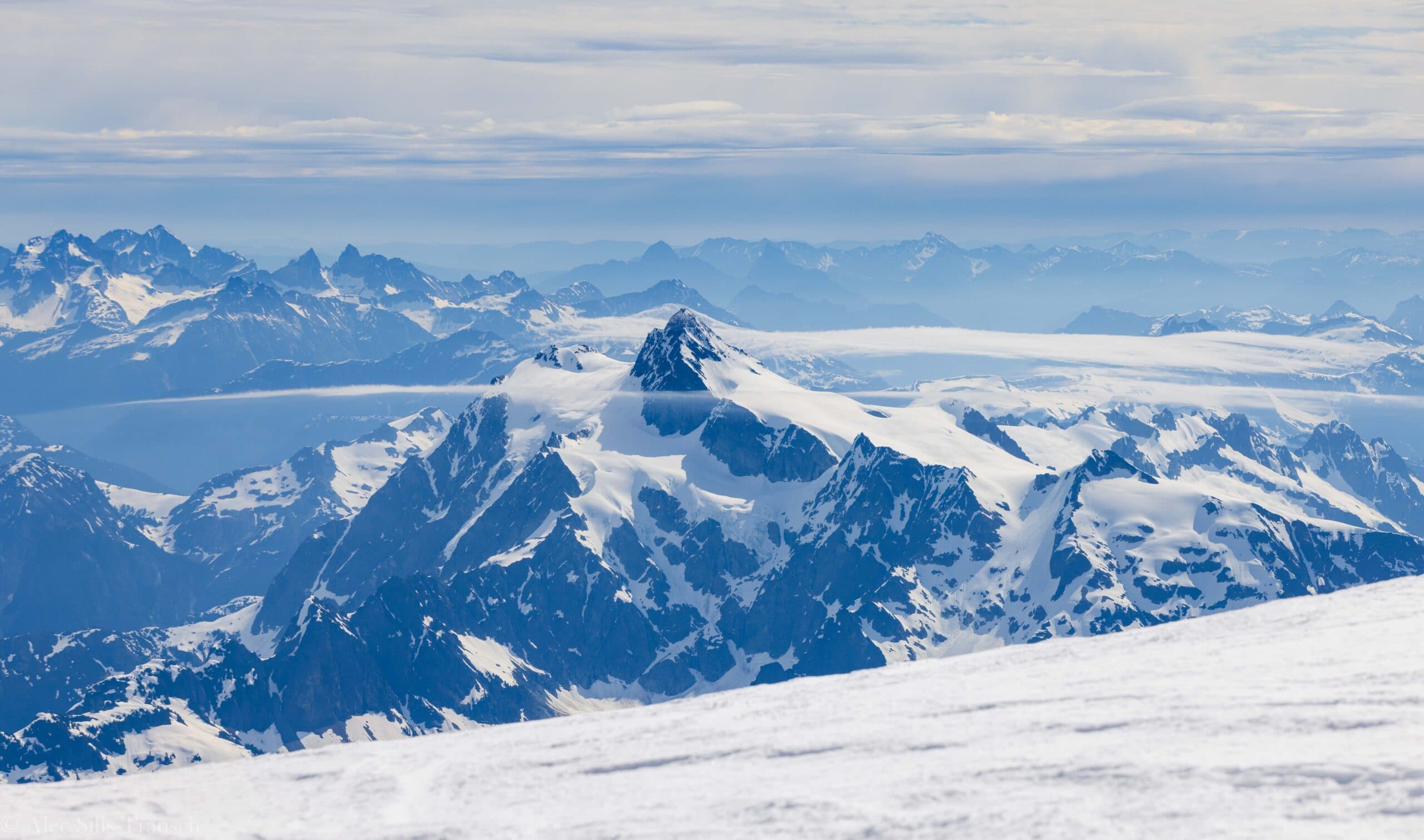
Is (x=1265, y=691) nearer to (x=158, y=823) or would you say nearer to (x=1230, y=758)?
(x=1230, y=758)

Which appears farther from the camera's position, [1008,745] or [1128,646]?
[1128,646]

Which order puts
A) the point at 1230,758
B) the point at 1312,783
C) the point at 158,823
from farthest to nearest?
the point at 158,823 → the point at 1230,758 → the point at 1312,783

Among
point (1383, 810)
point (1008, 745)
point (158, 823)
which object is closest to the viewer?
point (1383, 810)

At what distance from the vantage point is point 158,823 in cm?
9906

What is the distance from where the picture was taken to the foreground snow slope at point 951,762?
256 feet

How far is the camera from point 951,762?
90.8 m

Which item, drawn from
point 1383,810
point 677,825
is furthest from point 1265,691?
point 677,825

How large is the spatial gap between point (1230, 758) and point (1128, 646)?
4308cm

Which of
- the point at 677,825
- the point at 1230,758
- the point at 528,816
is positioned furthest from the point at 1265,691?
the point at 528,816

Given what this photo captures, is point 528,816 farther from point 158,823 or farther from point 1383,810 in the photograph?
point 1383,810

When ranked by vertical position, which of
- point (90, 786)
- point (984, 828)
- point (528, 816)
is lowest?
point (90, 786)

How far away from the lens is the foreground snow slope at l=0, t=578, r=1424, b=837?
256 ft

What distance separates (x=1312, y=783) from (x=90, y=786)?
85020 mm

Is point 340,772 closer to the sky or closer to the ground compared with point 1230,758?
closer to the ground
